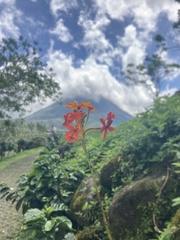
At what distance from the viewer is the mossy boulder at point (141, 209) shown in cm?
301

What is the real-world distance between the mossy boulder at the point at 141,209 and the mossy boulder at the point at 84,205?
0.70m

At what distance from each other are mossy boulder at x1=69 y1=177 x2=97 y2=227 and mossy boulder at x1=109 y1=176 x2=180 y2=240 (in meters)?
0.70

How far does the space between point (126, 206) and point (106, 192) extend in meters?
1.16

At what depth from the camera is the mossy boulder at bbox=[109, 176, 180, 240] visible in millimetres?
3008

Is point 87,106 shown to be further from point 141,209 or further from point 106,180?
point 106,180

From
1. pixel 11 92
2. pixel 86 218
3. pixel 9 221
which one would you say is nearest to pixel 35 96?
pixel 11 92

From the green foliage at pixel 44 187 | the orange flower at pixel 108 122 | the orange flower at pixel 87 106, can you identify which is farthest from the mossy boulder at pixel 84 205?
the orange flower at pixel 87 106

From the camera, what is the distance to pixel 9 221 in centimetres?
548

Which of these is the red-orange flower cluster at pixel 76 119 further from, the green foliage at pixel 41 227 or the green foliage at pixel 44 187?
the green foliage at pixel 44 187

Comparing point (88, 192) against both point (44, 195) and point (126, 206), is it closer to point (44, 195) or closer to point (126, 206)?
point (44, 195)

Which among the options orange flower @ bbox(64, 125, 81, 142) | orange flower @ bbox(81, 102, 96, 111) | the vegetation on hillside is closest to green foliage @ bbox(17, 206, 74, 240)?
the vegetation on hillside

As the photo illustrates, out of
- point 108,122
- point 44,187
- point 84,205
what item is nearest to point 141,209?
point 84,205

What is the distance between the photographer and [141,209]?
3117 mm

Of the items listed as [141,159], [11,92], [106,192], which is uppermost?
[11,92]
